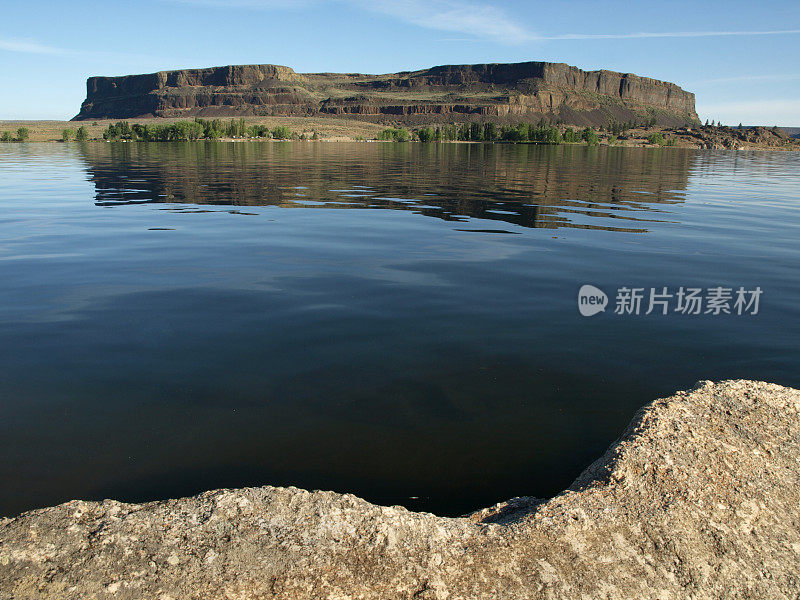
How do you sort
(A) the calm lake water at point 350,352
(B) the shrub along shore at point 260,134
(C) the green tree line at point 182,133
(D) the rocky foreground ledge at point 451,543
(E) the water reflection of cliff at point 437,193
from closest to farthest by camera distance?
(D) the rocky foreground ledge at point 451,543 → (A) the calm lake water at point 350,352 → (E) the water reflection of cliff at point 437,193 → (C) the green tree line at point 182,133 → (B) the shrub along shore at point 260,134

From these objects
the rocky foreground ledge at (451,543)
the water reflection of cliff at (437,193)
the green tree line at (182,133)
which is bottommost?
the rocky foreground ledge at (451,543)

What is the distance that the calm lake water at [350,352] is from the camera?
5.30 meters

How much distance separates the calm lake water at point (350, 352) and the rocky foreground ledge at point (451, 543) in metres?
0.94

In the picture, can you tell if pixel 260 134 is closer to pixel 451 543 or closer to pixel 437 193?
pixel 437 193

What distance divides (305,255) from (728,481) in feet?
36.2

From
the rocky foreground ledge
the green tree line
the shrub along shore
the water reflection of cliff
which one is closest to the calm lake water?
the rocky foreground ledge

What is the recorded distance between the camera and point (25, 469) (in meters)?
5.07

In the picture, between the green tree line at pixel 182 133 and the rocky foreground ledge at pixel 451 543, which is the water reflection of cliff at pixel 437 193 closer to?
the rocky foreground ledge at pixel 451 543

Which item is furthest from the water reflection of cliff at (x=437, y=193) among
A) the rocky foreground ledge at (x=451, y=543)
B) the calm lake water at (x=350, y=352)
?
the rocky foreground ledge at (x=451, y=543)

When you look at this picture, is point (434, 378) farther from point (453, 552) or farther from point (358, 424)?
point (453, 552)

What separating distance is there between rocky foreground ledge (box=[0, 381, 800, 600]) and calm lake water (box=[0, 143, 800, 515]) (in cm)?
94

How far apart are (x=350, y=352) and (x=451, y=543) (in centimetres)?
421

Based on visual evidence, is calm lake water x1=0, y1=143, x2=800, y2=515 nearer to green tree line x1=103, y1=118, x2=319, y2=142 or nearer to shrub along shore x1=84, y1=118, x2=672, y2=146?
green tree line x1=103, y1=118, x2=319, y2=142

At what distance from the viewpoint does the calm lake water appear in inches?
209
